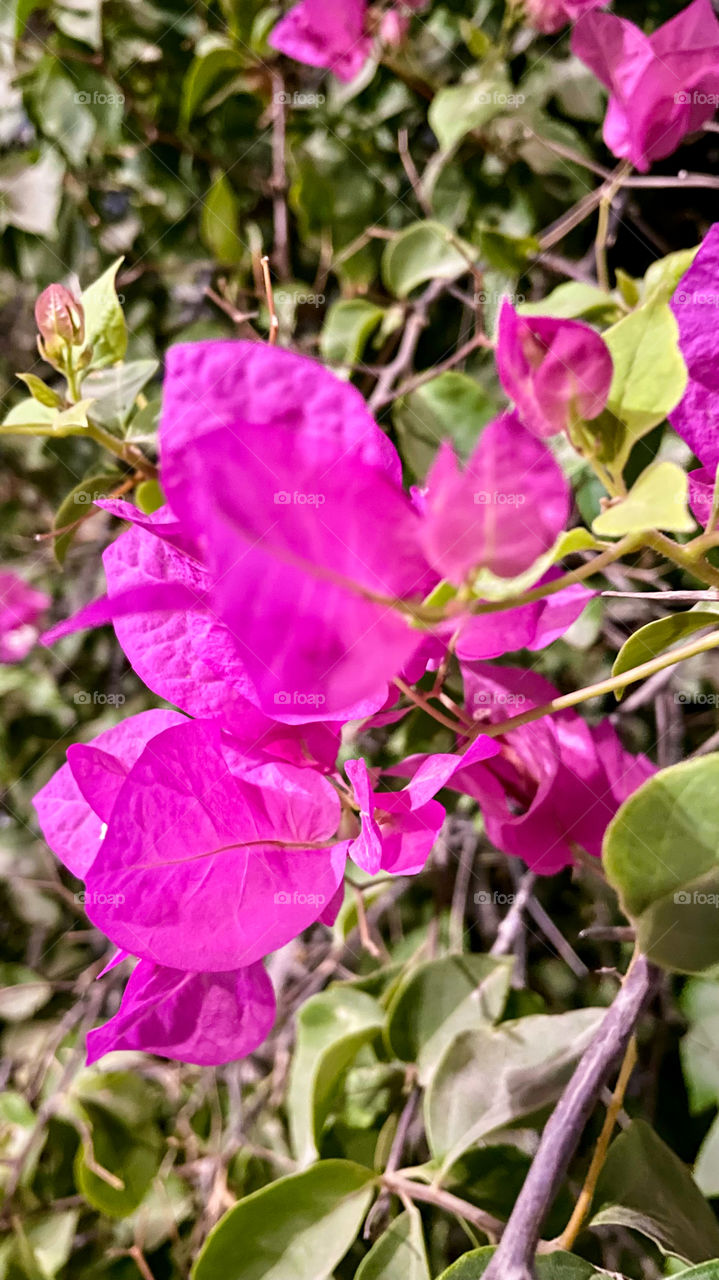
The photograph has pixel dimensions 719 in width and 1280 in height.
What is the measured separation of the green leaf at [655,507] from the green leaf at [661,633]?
3.1 inches

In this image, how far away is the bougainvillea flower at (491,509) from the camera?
0.57 feet

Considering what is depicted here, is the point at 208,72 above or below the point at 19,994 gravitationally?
above

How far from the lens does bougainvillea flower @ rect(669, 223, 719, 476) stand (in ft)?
0.84

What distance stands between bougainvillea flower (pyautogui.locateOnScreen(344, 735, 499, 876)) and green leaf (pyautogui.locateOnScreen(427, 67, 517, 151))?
46cm

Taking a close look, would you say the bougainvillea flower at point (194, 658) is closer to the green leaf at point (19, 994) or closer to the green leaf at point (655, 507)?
the green leaf at point (655, 507)

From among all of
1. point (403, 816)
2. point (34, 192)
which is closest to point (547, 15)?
point (34, 192)

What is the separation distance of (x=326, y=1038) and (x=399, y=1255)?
135 millimetres

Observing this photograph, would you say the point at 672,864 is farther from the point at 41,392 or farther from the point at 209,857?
the point at 41,392

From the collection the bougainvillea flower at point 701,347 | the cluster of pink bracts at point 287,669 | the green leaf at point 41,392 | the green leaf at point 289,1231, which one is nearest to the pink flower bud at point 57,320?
the green leaf at point 41,392

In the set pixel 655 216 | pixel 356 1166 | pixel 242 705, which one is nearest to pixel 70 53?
pixel 655 216

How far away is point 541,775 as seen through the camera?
1.08 ft

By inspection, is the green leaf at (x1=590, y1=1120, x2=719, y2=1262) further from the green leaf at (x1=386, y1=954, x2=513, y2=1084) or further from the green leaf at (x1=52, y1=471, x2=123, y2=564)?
the green leaf at (x1=52, y1=471, x2=123, y2=564)

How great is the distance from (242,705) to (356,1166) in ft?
0.73

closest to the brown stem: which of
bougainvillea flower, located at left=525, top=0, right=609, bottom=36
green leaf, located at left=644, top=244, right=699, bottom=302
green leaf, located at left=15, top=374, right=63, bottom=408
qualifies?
green leaf, located at left=644, top=244, right=699, bottom=302
